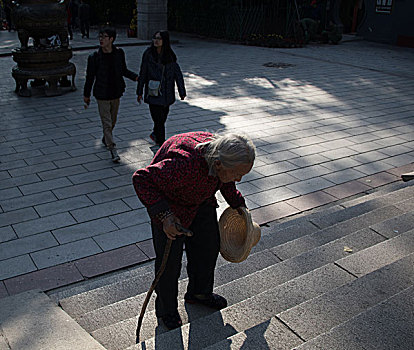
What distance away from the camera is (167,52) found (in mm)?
6762

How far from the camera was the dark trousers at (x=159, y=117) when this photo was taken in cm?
709

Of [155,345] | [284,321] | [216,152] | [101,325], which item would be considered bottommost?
[101,325]

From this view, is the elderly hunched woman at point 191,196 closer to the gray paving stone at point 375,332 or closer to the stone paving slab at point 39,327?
the stone paving slab at point 39,327

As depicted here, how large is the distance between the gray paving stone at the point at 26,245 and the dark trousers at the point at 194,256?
74.4 inches

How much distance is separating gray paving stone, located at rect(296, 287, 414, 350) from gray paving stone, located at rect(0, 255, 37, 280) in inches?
114

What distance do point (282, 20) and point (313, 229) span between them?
16913 mm

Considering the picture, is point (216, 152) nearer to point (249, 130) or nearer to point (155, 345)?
point (155, 345)

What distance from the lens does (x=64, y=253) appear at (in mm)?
4539

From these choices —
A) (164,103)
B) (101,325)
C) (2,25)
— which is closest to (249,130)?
(164,103)

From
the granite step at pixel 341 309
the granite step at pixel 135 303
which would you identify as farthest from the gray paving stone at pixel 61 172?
the granite step at pixel 341 309

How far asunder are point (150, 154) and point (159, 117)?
1.90 feet

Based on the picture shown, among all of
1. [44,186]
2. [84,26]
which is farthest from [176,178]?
[84,26]

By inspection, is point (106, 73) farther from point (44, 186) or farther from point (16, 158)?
point (16, 158)

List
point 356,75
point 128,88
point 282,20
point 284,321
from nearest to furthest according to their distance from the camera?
point 284,321 < point 128,88 < point 356,75 < point 282,20
